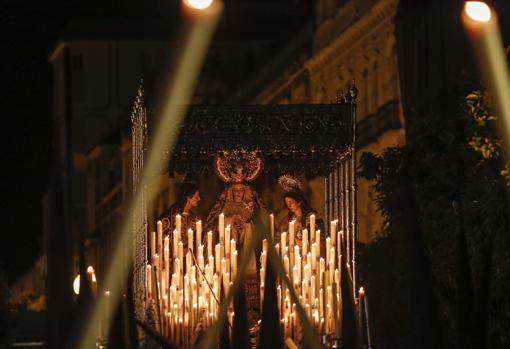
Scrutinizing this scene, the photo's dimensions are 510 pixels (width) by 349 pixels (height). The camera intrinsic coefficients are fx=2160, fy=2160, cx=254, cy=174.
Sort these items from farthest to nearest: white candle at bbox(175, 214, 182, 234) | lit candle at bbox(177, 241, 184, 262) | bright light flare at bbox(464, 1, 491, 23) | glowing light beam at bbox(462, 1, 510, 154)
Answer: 1. glowing light beam at bbox(462, 1, 510, 154)
2. white candle at bbox(175, 214, 182, 234)
3. lit candle at bbox(177, 241, 184, 262)
4. bright light flare at bbox(464, 1, 491, 23)

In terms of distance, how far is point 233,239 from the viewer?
58.3 feet

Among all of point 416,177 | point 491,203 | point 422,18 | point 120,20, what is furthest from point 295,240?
point 120,20

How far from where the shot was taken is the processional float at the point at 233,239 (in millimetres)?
17141

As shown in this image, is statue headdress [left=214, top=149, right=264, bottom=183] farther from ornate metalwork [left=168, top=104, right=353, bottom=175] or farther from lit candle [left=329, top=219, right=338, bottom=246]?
lit candle [left=329, top=219, right=338, bottom=246]

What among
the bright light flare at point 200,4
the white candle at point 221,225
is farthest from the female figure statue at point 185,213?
the bright light flare at point 200,4

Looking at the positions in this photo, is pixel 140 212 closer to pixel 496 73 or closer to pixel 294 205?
pixel 294 205

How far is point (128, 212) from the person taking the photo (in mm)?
19297

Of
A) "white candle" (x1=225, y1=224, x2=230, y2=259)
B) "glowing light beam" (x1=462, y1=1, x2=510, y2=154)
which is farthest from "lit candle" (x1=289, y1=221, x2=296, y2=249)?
"glowing light beam" (x1=462, y1=1, x2=510, y2=154)

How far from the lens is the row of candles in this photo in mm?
17016

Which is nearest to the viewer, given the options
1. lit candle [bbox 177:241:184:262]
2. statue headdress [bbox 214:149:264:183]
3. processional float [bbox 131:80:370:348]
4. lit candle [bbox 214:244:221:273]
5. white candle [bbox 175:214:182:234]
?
processional float [bbox 131:80:370:348]

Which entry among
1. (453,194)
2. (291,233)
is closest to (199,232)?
(291,233)

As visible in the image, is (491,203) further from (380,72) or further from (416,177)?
(380,72)

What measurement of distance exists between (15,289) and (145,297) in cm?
8450

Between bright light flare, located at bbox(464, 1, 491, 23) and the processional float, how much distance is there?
229 cm
